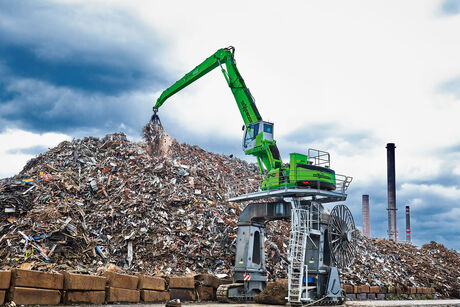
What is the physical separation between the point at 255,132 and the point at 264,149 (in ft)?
4.03

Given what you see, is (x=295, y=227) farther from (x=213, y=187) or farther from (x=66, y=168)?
(x=66, y=168)

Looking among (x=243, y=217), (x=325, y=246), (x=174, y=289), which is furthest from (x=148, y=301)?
(x=325, y=246)

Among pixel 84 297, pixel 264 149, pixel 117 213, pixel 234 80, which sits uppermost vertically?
Answer: pixel 234 80

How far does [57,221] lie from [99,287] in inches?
299

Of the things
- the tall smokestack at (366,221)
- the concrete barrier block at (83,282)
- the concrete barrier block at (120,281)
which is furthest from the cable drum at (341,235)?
the tall smokestack at (366,221)

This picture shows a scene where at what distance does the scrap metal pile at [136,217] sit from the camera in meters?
21.8

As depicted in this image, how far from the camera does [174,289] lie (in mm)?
19391

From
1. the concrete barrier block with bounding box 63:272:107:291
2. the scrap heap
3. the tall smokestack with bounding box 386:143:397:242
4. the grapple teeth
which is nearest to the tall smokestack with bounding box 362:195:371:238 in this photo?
the tall smokestack with bounding box 386:143:397:242

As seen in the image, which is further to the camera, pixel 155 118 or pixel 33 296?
pixel 155 118

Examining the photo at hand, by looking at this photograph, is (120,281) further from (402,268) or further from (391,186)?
(391,186)

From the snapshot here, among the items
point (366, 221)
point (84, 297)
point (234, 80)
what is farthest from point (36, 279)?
point (366, 221)

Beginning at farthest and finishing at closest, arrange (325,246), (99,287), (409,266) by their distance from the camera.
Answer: (409,266) → (325,246) → (99,287)

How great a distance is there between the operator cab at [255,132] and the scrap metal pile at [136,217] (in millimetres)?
2010

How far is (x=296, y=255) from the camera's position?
19797mm
